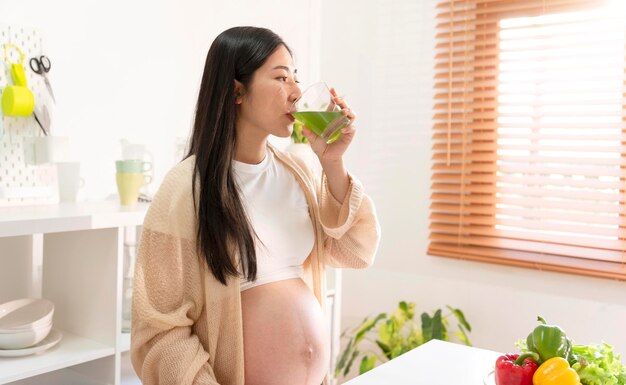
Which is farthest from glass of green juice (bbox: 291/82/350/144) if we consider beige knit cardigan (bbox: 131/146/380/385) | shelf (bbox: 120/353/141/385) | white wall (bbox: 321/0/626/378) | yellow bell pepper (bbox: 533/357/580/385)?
white wall (bbox: 321/0/626/378)

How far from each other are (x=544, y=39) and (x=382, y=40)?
Answer: 76cm

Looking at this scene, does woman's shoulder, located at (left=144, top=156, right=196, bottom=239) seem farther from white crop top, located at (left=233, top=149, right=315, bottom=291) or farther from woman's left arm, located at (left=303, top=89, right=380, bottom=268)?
woman's left arm, located at (left=303, top=89, right=380, bottom=268)

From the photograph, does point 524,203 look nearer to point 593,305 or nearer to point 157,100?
point 593,305

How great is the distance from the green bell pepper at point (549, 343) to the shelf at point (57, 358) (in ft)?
3.79

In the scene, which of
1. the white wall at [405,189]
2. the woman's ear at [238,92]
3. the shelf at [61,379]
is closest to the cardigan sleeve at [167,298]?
the woman's ear at [238,92]

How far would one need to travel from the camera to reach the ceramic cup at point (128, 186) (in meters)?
2.04

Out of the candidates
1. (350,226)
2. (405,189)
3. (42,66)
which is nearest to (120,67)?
(42,66)

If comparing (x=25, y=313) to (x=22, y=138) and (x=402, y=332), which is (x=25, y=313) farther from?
(x=402, y=332)

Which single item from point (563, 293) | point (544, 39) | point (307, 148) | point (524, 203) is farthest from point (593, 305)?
point (307, 148)

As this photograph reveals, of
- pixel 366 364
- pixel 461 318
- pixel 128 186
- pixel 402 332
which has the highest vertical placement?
pixel 128 186

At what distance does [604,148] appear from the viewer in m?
2.54

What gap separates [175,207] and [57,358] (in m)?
0.58

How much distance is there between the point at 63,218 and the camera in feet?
5.57

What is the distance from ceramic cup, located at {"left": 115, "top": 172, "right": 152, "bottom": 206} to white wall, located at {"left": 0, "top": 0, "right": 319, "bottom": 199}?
263 millimetres
